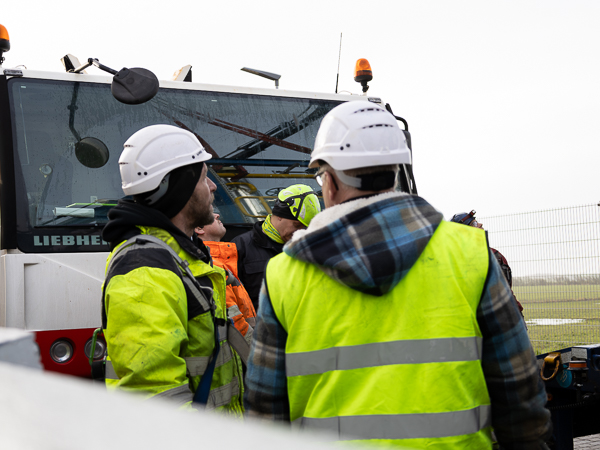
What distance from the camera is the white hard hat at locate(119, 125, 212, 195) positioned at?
93.1 inches

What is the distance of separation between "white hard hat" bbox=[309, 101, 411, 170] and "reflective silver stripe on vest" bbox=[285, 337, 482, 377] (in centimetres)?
52

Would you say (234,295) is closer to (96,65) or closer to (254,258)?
(254,258)

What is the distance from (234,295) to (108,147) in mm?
1757

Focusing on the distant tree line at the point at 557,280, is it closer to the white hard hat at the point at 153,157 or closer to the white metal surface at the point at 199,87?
the white metal surface at the point at 199,87

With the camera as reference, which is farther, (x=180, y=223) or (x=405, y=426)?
(x=180, y=223)

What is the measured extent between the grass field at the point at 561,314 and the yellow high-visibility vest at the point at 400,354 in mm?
8596

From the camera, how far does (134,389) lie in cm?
188

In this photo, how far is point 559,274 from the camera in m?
10.1

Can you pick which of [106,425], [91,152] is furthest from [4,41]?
[106,425]

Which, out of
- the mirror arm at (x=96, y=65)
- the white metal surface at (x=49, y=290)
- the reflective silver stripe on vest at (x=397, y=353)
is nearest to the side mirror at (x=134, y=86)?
the mirror arm at (x=96, y=65)

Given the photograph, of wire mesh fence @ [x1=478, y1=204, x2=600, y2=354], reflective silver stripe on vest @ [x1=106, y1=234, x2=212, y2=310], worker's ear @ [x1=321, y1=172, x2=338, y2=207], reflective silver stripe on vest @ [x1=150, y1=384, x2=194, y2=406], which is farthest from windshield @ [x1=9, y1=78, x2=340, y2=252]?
wire mesh fence @ [x1=478, y1=204, x2=600, y2=354]

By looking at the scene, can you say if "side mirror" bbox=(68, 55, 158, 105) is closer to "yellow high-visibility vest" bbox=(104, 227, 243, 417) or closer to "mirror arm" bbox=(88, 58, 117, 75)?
"mirror arm" bbox=(88, 58, 117, 75)

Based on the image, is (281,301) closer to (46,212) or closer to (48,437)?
(48,437)

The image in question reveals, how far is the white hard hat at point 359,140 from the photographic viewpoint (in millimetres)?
1660
